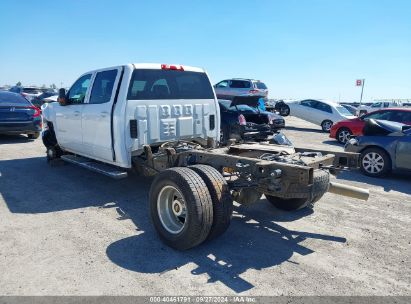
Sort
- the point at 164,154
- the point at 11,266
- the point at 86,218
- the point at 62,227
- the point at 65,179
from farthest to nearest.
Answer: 1. the point at 65,179
2. the point at 164,154
3. the point at 86,218
4. the point at 62,227
5. the point at 11,266

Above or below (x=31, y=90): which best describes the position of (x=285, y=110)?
below

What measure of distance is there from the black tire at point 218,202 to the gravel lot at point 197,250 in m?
0.30

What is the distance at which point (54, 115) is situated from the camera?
24.5ft

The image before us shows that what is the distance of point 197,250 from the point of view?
12.5 ft

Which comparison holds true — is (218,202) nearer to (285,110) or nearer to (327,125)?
(327,125)

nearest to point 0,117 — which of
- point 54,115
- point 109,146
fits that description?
point 54,115

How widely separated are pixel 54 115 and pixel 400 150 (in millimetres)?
7453

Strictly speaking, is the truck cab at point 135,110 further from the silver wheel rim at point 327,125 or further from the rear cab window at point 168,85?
the silver wheel rim at point 327,125

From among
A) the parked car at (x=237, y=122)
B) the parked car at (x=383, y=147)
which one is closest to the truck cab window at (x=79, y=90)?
the parked car at (x=237, y=122)

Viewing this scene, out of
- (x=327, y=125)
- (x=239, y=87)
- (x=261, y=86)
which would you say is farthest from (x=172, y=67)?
(x=261, y=86)

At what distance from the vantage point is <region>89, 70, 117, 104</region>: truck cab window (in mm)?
5558

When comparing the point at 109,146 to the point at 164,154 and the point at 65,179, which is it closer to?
the point at 164,154

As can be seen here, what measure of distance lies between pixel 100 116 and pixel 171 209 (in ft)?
7.76

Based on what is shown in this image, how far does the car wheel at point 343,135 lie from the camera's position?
13570mm
